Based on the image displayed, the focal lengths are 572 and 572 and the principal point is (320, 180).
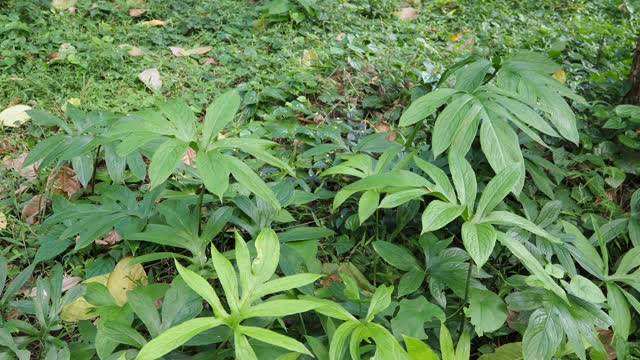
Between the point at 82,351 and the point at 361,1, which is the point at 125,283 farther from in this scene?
the point at 361,1

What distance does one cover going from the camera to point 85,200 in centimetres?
219

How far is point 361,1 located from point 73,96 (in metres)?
1.96

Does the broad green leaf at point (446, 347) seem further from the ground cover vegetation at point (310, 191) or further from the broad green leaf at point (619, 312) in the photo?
the broad green leaf at point (619, 312)

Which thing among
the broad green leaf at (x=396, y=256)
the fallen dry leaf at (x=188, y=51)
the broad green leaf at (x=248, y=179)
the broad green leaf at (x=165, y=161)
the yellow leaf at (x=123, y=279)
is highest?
the broad green leaf at (x=165, y=161)

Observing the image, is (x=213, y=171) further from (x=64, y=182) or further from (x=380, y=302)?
(x=64, y=182)

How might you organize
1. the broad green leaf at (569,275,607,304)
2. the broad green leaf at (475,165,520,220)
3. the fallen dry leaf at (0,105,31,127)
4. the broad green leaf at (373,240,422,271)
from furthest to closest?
the fallen dry leaf at (0,105,31,127), the broad green leaf at (373,240,422,271), the broad green leaf at (569,275,607,304), the broad green leaf at (475,165,520,220)

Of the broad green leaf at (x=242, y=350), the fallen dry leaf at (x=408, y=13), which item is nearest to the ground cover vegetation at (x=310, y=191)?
the broad green leaf at (x=242, y=350)

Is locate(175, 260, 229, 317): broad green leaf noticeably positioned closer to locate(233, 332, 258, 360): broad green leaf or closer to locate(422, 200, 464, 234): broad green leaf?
locate(233, 332, 258, 360): broad green leaf

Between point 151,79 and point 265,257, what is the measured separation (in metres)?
1.87

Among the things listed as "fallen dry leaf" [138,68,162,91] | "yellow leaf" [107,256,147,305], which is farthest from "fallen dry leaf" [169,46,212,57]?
"yellow leaf" [107,256,147,305]

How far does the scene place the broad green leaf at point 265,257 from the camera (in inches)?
51.7

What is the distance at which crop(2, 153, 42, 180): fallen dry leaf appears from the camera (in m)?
2.33

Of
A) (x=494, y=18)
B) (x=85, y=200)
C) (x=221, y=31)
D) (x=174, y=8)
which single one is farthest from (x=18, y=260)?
(x=494, y=18)

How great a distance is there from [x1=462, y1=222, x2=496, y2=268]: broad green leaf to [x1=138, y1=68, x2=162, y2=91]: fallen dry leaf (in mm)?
2002
